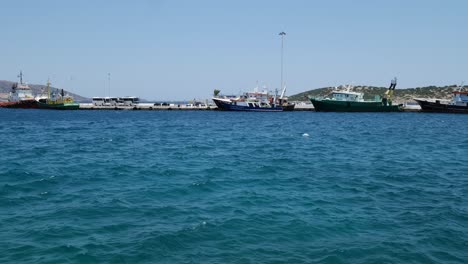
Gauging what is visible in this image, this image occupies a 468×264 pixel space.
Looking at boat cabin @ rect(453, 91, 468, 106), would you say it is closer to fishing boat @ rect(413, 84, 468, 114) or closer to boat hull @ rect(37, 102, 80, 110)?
fishing boat @ rect(413, 84, 468, 114)

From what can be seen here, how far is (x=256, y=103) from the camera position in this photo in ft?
400

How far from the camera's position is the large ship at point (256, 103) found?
120938mm

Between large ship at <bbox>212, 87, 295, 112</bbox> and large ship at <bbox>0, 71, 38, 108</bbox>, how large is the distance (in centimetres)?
5869

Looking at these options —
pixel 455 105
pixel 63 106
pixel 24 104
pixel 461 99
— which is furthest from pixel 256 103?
pixel 24 104

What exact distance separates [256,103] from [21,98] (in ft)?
256

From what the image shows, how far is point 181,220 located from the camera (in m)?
14.7

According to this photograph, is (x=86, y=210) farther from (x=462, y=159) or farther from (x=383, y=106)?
(x=383, y=106)

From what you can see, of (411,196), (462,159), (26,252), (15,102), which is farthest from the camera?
Result: (15,102)

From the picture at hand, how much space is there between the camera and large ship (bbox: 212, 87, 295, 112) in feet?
397

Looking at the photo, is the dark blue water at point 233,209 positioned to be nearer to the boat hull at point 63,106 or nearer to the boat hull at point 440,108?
the boat hull at point 440,108

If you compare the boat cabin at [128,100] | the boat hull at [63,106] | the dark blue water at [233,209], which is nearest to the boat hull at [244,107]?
the boat cabin at [128,100]

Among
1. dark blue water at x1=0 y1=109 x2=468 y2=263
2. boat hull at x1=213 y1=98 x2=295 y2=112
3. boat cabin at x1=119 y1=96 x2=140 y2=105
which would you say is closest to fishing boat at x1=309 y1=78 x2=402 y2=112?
boat hull at x1=213 y1=98 x2=295 y2=112

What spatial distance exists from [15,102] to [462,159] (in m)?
134

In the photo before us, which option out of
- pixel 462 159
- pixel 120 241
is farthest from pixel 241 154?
pixel 120 241
